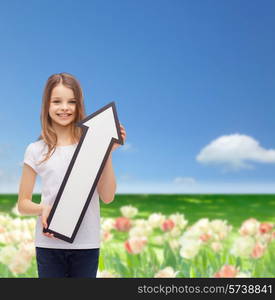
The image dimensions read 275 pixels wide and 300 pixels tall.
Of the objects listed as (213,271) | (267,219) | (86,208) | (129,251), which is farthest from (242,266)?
(86,208)

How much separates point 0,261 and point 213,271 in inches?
34.3

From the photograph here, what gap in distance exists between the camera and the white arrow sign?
1.44m

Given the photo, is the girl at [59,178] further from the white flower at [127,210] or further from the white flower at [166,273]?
the white flower at [127,210]

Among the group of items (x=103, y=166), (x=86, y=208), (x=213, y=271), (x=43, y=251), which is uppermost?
(x=103, y=166)

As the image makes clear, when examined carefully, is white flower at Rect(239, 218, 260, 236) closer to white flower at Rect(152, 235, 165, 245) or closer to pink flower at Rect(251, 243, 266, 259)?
pink flower at Rect(251, 243, 266, 259)

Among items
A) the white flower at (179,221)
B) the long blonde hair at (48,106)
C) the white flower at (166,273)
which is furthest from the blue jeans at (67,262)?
the white flower at (179,221)

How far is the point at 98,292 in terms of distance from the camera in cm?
150

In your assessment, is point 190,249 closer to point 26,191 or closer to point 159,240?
point 159,240

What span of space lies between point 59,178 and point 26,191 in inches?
4.4

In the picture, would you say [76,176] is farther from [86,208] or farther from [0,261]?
[0,261]

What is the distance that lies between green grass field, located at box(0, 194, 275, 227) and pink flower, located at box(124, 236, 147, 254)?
0.60m

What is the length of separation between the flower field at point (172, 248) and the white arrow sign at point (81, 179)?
64 centimetres

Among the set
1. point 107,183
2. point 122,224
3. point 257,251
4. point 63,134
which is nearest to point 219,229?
point 257,251

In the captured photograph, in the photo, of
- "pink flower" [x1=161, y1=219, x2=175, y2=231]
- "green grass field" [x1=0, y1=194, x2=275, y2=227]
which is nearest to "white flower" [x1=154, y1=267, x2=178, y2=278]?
"pink flower" [x1=161, y1=219, x2=175, y2=231]
